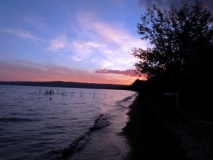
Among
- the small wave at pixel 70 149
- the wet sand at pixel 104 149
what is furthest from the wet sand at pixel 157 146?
→ the small wave at pixel 70 149

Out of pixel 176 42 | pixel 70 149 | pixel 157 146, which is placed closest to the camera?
pixel 157 146

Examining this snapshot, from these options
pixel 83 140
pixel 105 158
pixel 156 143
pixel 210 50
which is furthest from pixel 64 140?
pixel 210 50

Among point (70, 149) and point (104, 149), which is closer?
point (70, 149)

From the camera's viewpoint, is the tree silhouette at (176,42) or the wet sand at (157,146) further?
the tree silhouette at (176,42)

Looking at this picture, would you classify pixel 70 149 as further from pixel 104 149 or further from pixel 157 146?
pixel 157 146

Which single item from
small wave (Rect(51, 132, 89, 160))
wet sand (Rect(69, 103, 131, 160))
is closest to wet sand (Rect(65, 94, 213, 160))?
wet sand (Rect(69, 103, 131, 160))

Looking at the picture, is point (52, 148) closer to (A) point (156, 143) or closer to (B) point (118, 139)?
(B) point (118, 139)

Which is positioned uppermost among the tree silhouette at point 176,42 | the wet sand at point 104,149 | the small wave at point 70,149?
the tree silhouette at point 176,42

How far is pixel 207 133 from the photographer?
1238 cm

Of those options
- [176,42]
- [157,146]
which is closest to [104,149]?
[157,146]

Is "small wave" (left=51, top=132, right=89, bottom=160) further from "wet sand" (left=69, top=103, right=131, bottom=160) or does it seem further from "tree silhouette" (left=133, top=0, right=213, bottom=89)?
"tree silhouette" (left=133, top=0, right=213, bottom=89)

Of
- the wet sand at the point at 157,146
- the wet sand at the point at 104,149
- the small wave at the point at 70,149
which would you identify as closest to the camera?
the wet sand at the point at 157,146

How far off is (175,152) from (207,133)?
352cm

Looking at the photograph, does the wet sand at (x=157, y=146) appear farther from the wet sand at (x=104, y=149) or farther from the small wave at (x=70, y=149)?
the small wave at (x=70, y=149)
